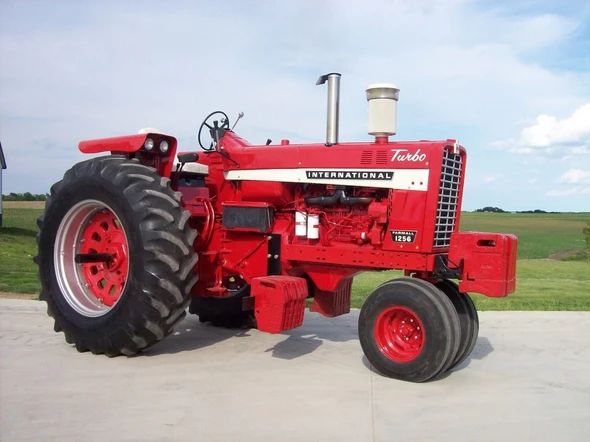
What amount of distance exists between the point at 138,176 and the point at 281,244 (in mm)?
1508

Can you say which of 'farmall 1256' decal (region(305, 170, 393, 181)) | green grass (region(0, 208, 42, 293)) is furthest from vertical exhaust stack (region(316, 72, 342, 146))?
green grass (region(0, 208, 42, 293))

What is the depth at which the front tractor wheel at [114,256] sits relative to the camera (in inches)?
227

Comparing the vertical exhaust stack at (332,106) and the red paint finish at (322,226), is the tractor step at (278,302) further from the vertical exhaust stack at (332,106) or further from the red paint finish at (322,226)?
the vertical exhaust stack at (332,106)

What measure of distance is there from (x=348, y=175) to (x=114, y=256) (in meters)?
2.48

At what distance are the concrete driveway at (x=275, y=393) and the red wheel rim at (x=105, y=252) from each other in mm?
648

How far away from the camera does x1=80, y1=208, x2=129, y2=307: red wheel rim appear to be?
6504mm

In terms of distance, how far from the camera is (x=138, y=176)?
239 inches

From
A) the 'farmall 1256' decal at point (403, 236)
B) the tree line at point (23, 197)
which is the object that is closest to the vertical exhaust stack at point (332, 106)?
the 'farmall 1256' decal at point (403, 236)

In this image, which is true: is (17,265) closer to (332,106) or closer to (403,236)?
(332,106)

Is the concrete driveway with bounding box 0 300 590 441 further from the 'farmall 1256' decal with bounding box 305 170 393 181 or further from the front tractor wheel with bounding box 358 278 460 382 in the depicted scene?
the 'farmall 1256' decal with bounding box 305 170 393 181

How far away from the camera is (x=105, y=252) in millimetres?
6578

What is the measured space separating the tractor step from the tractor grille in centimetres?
131

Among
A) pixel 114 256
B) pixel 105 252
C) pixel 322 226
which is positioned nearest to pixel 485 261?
pixel 322 226

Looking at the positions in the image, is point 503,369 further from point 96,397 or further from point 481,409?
point 96,397
